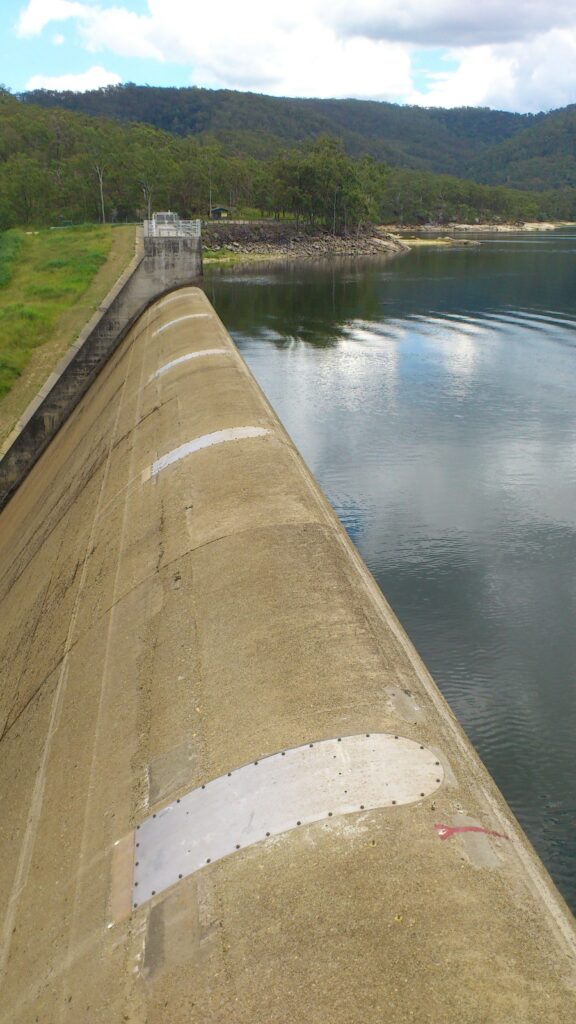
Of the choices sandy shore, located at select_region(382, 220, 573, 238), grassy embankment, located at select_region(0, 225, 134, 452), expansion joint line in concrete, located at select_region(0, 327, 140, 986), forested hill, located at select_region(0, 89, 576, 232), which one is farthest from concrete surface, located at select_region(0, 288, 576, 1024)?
sandy shore, located at select_region(382, 220, 573, 238)

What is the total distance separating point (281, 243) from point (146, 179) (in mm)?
19092

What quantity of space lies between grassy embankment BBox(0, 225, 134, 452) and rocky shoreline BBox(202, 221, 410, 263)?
42.0 metres

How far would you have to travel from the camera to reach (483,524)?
17.4 m

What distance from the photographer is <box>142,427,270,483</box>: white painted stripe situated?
12336 millimetres

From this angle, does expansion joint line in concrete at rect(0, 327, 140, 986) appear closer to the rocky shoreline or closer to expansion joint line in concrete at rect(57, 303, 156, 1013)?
expansion joint line in concrete at rect(57, 303, 156, 1013)

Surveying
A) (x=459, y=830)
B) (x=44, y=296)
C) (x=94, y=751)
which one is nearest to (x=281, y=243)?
(x=44, y=296)

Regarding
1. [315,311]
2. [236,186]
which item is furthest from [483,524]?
[236,186]

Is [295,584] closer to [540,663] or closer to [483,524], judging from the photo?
[540,663]

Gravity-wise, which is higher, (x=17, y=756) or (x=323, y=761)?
(x=323, y=761)

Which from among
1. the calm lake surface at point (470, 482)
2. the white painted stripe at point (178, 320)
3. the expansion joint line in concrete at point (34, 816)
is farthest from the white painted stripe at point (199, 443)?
the white painted stripe at point (178, 320)

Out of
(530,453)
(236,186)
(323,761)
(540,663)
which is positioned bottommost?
(540,663)

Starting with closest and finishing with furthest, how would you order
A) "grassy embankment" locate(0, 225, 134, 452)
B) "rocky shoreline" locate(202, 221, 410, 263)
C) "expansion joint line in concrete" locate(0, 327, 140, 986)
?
"expansion joint line in concrete" locate(0, 327, 140, 986)
"grassy embankment" locate(0, 225, 134, 452)
"rocky shoreline" locate(202, 221, 410, 263)

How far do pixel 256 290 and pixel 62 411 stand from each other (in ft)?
121

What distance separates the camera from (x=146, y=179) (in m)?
75.9
